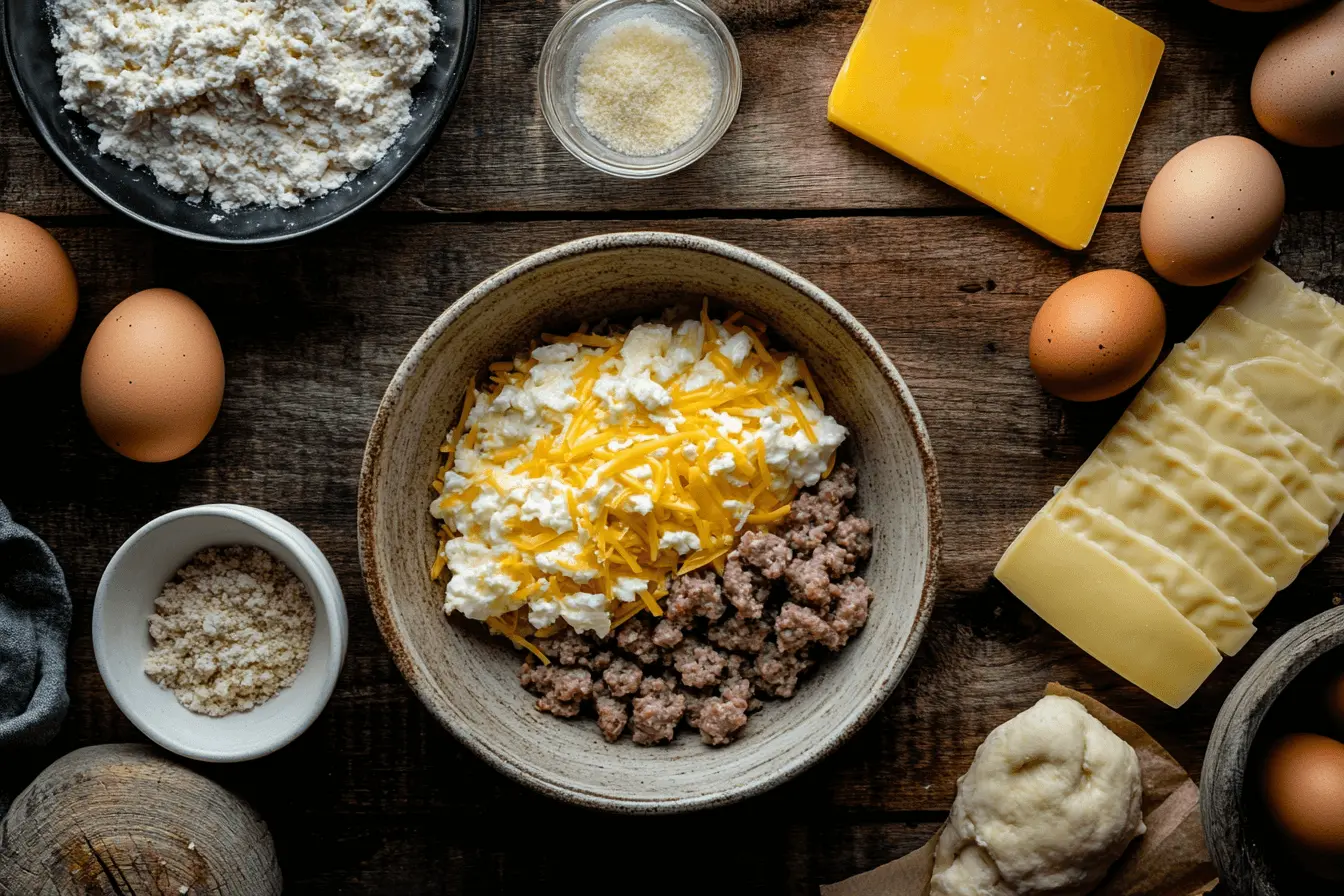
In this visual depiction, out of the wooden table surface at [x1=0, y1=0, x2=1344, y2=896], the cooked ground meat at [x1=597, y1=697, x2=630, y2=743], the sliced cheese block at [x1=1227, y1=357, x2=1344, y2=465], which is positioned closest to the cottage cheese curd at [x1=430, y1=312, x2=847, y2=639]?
the cooked ground meat at [x1=597, y1=697, x2=630, y2=743]

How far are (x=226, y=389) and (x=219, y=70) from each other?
548 mm

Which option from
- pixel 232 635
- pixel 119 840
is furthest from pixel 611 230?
pixel 119 840

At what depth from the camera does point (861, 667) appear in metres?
1.57

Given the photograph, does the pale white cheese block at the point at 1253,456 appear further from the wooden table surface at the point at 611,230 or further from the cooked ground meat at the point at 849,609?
the cooked ground meat at the point at 849,609

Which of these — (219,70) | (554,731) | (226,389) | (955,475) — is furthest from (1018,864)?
(219,70)

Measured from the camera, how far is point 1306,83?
1.61 metres

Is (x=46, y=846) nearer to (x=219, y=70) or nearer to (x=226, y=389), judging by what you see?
(x=226, y=389)

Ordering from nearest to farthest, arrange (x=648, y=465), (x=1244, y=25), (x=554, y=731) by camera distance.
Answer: (x=648, y=465)
(x=554, y=731)
(x=1244, y=25)

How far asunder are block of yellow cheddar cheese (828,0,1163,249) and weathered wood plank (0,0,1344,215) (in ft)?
0.17

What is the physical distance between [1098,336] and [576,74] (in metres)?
1.01

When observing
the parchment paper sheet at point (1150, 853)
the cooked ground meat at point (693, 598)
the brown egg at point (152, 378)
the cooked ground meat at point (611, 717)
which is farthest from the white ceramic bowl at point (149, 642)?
the parchment paper sheet at point (1150, 853)

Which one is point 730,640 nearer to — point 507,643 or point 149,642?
point 507,643

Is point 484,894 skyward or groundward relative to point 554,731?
groundward

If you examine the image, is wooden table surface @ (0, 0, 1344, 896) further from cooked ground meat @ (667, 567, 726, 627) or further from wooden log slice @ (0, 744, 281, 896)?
cooked ground meat @ (667, 567, 726, 627)
